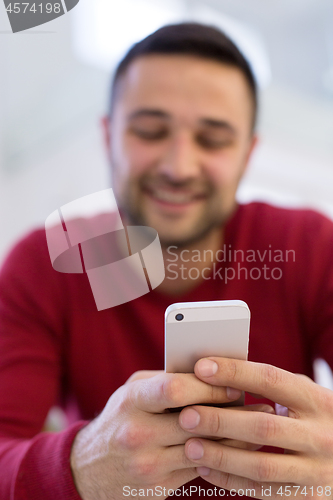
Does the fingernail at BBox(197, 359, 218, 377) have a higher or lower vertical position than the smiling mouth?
lower

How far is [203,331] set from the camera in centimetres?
30

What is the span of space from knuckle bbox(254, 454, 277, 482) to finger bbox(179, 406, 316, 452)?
16 mm

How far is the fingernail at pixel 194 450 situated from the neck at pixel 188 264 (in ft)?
0.63

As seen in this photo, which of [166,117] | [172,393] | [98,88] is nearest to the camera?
[172,393]

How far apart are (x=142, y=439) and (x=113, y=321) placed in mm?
207

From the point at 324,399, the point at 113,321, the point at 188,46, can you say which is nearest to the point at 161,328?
the point at 113,321

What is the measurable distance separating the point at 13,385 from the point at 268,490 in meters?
0.32

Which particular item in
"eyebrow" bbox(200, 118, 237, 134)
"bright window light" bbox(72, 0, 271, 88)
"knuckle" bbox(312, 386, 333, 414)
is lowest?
"knuckle" bbox(312, 386, 333, 414)

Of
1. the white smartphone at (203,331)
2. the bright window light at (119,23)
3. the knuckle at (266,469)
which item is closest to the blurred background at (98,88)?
the bright window light at (119,23)

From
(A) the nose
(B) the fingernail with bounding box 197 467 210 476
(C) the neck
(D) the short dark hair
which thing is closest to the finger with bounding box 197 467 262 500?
(B) the fingernail with bounding box 197 467 210 476

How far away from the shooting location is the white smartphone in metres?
0.30

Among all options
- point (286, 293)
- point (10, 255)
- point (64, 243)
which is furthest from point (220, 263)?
point (10, 255)

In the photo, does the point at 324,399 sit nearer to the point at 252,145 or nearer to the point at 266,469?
the point at 266,469

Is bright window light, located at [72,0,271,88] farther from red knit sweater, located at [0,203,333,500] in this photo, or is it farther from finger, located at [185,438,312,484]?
finger, located at [185,438,312,484]
